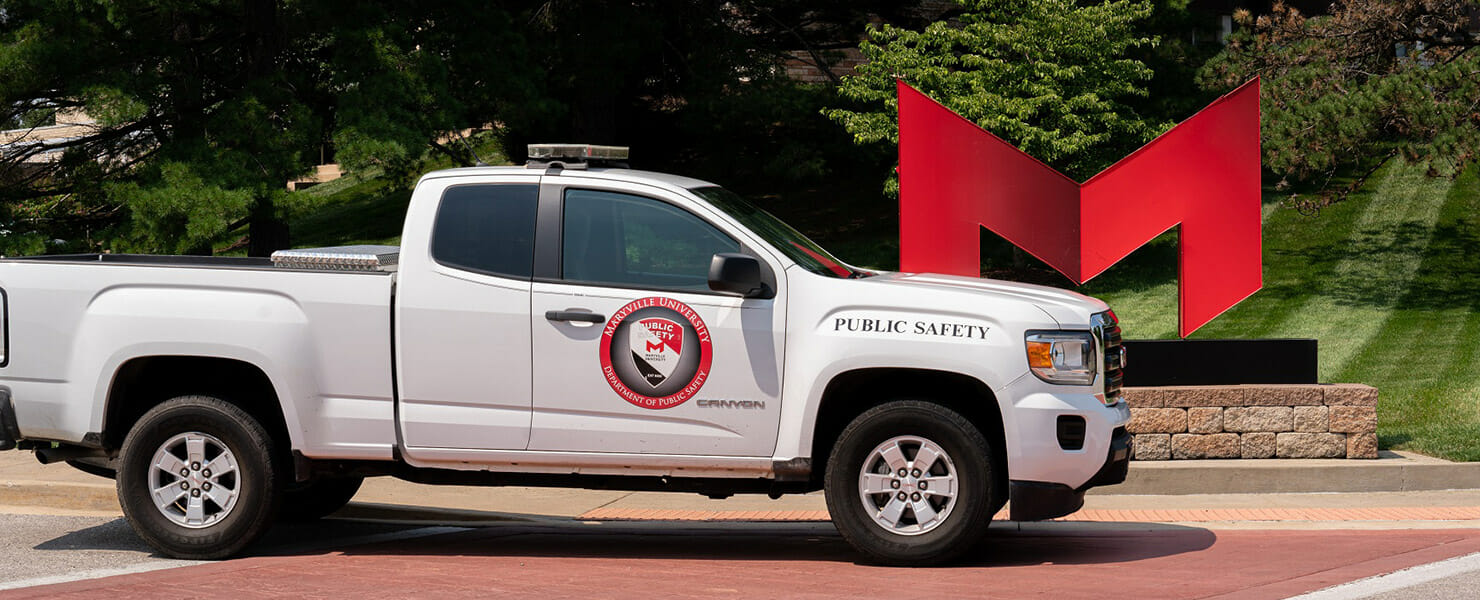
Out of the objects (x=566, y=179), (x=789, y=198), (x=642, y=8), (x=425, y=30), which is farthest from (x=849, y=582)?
(x=789, y=198)

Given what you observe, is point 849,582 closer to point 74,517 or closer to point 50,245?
point 74,517

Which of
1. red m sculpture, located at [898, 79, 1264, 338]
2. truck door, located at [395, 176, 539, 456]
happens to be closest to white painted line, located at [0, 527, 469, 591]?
truck door, located at [395, 176, 539, 456]

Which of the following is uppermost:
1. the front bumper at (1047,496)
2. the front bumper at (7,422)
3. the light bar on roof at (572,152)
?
the light bar on roof at (572,152)

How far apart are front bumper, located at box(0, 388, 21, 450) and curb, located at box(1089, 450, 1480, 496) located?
6476mm

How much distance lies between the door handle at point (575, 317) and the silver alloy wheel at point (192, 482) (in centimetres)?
193

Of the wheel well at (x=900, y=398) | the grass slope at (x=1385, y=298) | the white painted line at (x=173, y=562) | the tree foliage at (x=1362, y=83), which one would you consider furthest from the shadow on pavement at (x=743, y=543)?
the tree foliage at (x=1362, y=83)

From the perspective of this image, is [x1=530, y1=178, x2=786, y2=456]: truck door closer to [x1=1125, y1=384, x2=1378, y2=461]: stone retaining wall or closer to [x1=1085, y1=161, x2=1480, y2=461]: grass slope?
[x1=1125, y1=384, x2=1378, y2=461]: stone retaining wall

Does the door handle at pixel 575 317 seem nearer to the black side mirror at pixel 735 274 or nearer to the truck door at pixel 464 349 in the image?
the truck door at pixel 464 349

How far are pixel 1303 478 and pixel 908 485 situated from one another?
3.73 m

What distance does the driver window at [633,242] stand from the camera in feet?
24.0

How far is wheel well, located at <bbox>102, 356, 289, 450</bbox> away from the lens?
25.2 feet

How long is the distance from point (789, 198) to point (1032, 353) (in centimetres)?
2372

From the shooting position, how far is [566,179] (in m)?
7.52

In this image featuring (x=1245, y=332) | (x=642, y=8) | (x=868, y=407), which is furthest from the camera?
(x=642, y=8)
